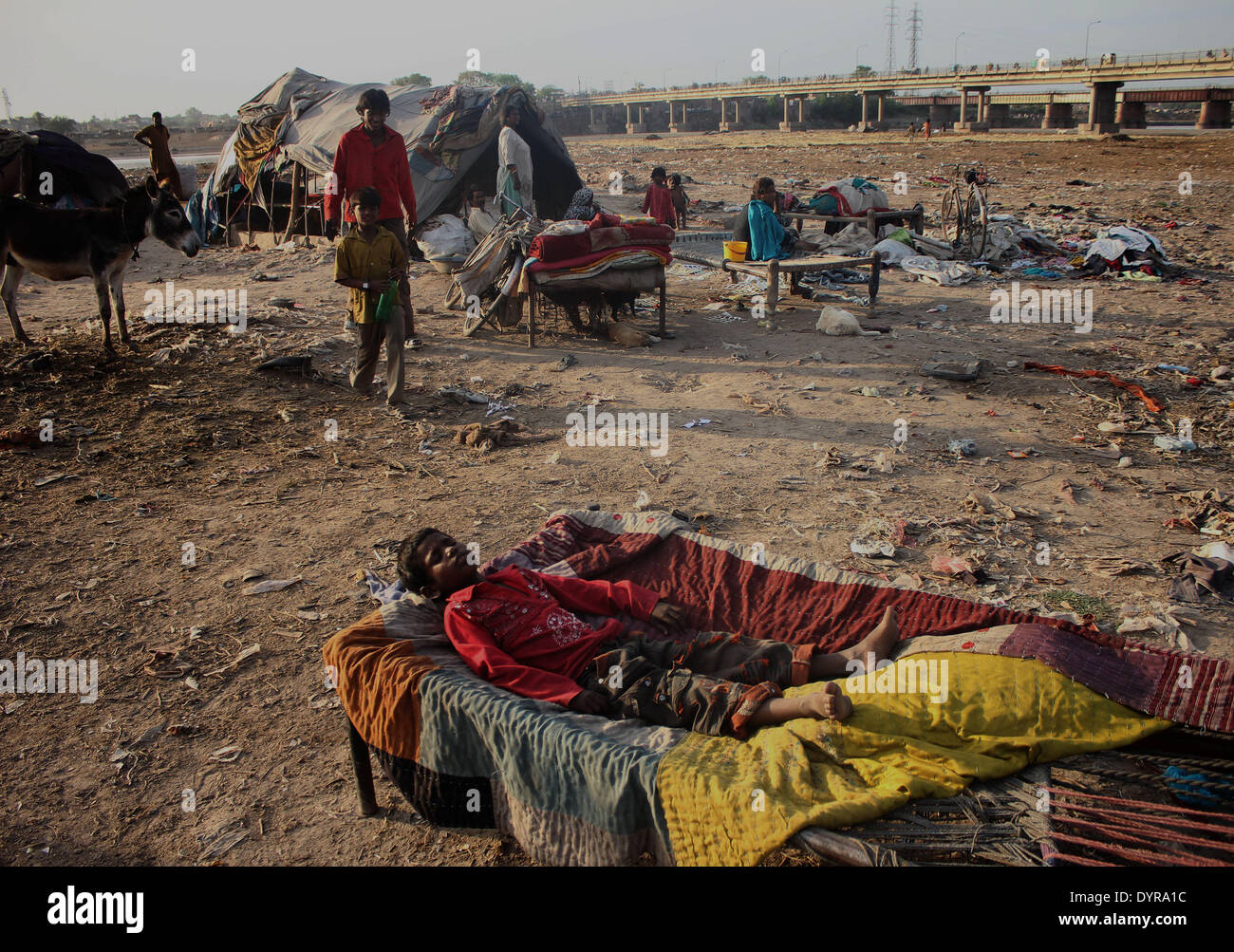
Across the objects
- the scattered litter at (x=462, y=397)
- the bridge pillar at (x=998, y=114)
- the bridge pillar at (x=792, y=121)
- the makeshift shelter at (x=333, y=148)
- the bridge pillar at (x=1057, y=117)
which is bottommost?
the scattered litter at (x=462, y=397)

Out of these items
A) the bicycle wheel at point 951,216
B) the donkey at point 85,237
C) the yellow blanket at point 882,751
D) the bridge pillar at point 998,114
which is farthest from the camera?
the bridge pillar at point 998,114

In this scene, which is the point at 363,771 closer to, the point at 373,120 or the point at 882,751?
the point at 882,751

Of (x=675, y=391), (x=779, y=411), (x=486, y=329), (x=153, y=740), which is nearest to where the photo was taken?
(x=153, y=740)

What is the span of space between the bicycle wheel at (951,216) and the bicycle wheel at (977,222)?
13cm

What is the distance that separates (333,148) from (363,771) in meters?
11.2

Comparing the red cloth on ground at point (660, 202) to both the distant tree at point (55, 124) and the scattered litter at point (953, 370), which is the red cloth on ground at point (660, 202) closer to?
the scattered litter at point (953, 370)

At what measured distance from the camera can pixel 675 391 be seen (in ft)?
22.4

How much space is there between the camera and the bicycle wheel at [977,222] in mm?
10773

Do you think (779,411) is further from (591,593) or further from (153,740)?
(153,740)

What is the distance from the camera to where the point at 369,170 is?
704 cm

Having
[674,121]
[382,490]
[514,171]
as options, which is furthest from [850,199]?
[674,121]

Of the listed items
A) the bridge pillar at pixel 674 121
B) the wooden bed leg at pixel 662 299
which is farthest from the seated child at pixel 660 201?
the bridge pillar at pixel 674 121
